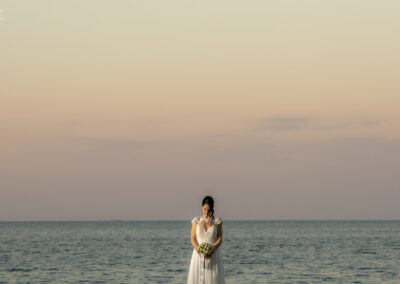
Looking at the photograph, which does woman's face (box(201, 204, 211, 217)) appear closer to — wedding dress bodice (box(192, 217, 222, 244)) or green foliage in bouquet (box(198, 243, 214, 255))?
wedding dress bodice (box(192, 217, 222, 244))

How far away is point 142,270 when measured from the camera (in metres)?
49.8

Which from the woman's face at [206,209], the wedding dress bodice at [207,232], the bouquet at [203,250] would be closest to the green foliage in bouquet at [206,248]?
the bouquet at [203,250]

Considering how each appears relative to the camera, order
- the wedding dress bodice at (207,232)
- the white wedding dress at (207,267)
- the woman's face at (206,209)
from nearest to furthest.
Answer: the woman's face at (206,209), the wedding dress bodice at (207,232), the white wedding dress at (207,267)

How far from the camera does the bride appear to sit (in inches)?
733

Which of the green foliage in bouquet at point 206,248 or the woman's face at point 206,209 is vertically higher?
the woman's face at point 206,209

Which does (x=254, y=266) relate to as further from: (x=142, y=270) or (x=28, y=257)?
(x=28, y=257)

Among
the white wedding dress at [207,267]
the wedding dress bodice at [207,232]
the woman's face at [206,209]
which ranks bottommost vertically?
the white wedding dress at [207,267]

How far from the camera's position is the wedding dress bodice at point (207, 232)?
18.6m

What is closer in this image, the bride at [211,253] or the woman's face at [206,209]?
the woman's face at [206,209]

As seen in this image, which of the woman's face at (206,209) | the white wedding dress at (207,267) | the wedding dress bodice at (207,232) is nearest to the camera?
the woman's face at (206,209)

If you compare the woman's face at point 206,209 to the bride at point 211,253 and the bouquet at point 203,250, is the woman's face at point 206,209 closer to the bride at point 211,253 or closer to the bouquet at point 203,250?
the bride at point 211,253

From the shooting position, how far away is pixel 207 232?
1864 cm

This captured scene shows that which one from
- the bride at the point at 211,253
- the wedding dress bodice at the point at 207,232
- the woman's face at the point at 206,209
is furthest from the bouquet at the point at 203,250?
the woman's face at the point at 206,209

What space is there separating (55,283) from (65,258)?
2143 cm
